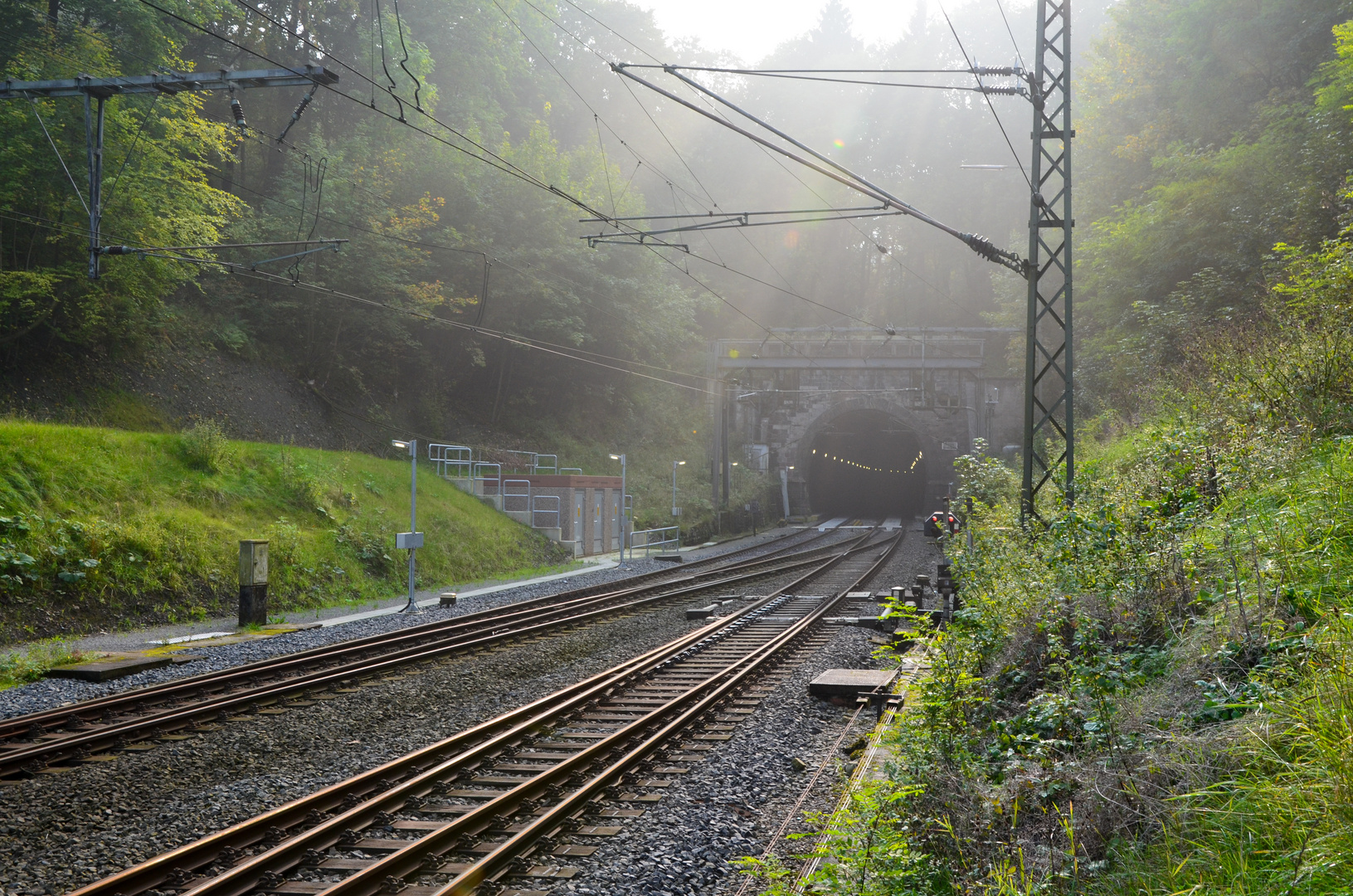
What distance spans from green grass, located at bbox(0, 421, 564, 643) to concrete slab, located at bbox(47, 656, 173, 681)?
2625mm

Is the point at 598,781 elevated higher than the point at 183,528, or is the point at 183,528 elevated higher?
the point at 183,528

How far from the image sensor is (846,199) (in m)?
65.4

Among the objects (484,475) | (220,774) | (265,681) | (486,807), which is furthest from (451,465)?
(486,807)

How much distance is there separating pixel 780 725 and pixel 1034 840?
14.2ft

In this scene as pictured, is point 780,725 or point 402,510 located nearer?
point 780,725

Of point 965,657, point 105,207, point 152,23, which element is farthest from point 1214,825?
point 152,23

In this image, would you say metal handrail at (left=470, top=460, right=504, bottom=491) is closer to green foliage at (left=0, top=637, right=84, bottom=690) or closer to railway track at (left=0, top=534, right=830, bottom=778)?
railway track at (left=0, top=534, right=830, bottom=778)

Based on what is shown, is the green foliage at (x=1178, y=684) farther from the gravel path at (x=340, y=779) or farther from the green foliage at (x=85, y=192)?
the green foliage at (x=85, y=192)

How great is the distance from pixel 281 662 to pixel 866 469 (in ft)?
189

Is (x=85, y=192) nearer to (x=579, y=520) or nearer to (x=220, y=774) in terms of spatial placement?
(x=579, y=520)

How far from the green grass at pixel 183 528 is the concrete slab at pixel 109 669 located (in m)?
2.62

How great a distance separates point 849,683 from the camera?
9914 mm

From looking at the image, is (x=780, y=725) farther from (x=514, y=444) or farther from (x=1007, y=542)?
(x=514, y=444)

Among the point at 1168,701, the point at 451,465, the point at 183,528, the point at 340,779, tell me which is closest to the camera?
the point at 1168,701
